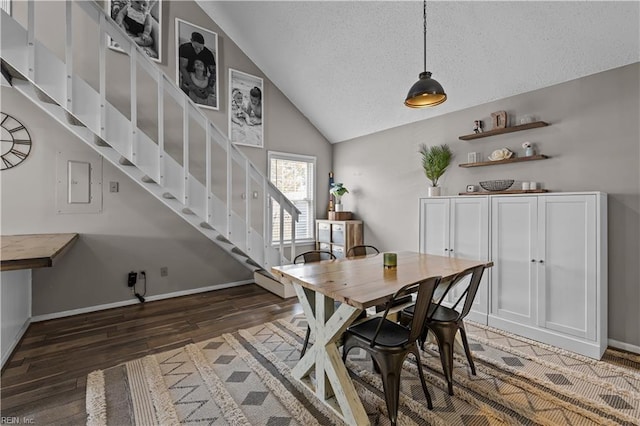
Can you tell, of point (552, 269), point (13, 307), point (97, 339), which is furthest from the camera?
point (97, 339)

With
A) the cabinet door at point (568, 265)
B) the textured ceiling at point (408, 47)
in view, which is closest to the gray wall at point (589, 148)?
the textured ceiling at point (408, 47)

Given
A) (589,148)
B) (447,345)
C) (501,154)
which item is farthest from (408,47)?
(447,345)

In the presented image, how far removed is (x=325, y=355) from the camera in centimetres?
191

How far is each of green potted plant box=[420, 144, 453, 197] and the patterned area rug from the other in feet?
6.58

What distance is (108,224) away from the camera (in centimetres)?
374

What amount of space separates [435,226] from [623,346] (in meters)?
1.93

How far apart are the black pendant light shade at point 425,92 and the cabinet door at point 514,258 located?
57.1 inches

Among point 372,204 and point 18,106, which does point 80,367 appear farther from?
point 372,204

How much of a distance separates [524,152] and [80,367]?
15.2ft

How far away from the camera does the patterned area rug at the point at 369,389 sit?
1.83 m

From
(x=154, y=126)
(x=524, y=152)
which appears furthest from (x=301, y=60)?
(x=524, y=152)

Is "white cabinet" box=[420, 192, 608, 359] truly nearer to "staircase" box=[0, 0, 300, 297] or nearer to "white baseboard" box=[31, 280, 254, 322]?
"staircase" box=[0, 0, 300, 297]

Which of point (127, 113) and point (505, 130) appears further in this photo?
point (127, 113)

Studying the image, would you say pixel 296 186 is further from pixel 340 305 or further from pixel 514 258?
pixel 340 305
